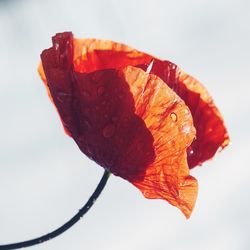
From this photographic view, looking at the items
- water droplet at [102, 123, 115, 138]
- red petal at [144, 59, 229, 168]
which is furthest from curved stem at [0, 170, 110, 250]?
red petal at [144, 59, 229, 168]

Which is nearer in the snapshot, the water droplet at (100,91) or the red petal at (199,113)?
the water droplet at (100,91)

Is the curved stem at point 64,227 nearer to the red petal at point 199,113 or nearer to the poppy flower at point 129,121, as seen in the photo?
the poppy flower at point 129,121

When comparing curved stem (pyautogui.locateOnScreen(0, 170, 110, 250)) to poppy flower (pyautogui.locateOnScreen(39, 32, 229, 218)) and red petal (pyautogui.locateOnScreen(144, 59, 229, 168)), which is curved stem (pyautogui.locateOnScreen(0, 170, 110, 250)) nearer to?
poppy flower (pyautogui.locateOnScreen(39, 32, 229, 218))

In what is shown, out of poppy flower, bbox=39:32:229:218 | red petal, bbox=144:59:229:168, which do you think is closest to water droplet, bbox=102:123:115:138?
poppy flower, bbox=39:32:229:218

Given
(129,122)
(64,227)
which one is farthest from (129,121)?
(64,227)

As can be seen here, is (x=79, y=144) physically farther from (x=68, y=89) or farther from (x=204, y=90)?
(x=204, y=90)

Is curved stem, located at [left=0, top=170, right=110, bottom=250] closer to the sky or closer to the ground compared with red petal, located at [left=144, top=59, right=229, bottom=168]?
closer to the ground

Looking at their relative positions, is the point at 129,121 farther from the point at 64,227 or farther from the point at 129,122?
the point at 64,227

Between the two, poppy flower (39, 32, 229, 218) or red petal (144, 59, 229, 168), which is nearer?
poppy flower (39, 32, 229, 218)

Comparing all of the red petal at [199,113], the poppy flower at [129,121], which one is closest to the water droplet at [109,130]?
the poppy flower at [129,121]

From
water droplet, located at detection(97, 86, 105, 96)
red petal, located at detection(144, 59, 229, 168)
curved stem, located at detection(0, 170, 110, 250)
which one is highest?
water droplet, located at detection(97, 86, 105, 96)
